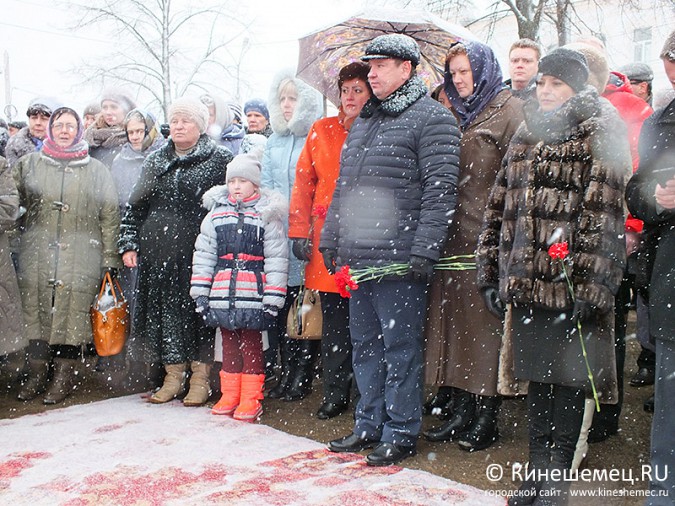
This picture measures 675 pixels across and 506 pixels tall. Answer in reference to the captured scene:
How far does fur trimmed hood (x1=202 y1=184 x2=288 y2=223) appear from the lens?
5.00m

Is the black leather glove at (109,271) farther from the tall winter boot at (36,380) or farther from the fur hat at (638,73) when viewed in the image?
the fur hat at (638,73)

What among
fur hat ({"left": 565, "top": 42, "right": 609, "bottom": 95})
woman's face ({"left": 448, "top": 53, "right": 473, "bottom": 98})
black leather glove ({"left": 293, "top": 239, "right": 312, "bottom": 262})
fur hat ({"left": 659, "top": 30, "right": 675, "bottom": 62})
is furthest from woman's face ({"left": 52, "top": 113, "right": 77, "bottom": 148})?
fur hat ({"left": 659, "top": 30, "right": 675, "bottom": 62})

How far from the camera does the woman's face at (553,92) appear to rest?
3312 millimetres

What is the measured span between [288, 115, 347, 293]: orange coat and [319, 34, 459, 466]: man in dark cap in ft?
2.20

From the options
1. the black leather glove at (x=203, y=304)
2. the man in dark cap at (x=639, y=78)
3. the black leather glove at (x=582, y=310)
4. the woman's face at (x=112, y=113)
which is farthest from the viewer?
the woman's face at (x=112, y=113)

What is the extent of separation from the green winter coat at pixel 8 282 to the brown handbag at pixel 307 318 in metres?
1.92

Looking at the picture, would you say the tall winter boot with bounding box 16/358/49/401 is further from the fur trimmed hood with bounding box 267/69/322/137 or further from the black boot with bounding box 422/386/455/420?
the black boot with bounding box 422/386/455/420

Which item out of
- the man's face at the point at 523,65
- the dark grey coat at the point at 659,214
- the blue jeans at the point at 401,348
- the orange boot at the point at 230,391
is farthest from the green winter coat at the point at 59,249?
the dark grey coat at the point at 659,214

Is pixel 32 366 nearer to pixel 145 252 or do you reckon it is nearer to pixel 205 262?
pixel 145 252

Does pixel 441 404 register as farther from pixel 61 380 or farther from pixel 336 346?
pixel 61 380

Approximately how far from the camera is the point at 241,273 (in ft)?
16.3

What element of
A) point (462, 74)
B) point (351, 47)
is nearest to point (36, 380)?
point (351, 47)

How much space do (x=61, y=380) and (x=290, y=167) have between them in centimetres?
229

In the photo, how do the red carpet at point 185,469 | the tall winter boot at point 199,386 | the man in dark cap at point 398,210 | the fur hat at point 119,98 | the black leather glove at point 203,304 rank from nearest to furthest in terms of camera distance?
the red carpet at point 185,469 → the man in dark cap at point 398,210 → the black leather glove at point 203,304 → the tall winter boot at point 199,386 → the fur hat at point 119,98
